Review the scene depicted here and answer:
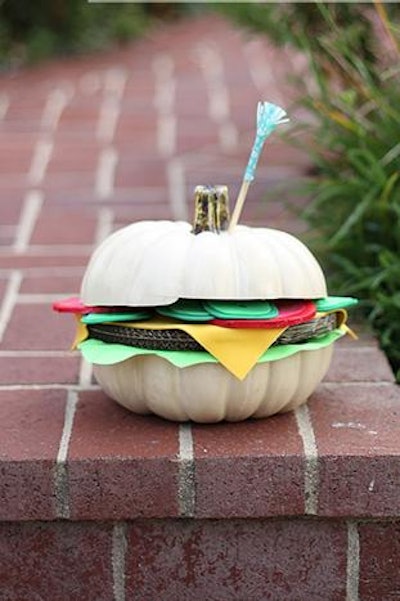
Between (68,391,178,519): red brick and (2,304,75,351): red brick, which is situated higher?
(68,391,178,519): red brick

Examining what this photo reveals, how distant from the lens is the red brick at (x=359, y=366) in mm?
2486

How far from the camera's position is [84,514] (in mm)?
2098

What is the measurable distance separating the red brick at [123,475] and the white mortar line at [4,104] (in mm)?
3216

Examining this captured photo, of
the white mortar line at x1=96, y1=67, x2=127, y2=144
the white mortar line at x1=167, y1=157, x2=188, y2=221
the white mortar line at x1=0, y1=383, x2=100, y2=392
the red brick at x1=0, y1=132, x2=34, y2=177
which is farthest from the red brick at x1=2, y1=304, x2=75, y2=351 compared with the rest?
the white mortar line at x1=96, y1=67, x2=127, y2=144

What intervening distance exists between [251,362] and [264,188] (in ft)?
6.62

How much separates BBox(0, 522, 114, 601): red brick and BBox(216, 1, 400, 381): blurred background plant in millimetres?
867

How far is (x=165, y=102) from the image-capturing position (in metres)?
5.45

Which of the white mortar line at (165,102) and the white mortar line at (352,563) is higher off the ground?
the white mortar line at (352,563)

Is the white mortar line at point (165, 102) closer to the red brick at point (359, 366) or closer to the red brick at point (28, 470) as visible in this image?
the red brick at point (359, 366)

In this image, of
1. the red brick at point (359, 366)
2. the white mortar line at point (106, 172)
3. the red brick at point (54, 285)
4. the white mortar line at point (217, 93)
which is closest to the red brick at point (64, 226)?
the white mortar line at point (106, 172)

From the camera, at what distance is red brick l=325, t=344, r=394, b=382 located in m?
2.49

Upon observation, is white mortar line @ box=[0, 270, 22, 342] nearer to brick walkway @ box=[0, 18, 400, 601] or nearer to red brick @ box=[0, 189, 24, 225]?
brick walkway @ box=[0, 18, 400, 601]

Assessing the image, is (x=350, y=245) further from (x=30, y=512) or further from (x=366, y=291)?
(x=30, y=512)

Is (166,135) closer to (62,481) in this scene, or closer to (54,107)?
(54,107)
